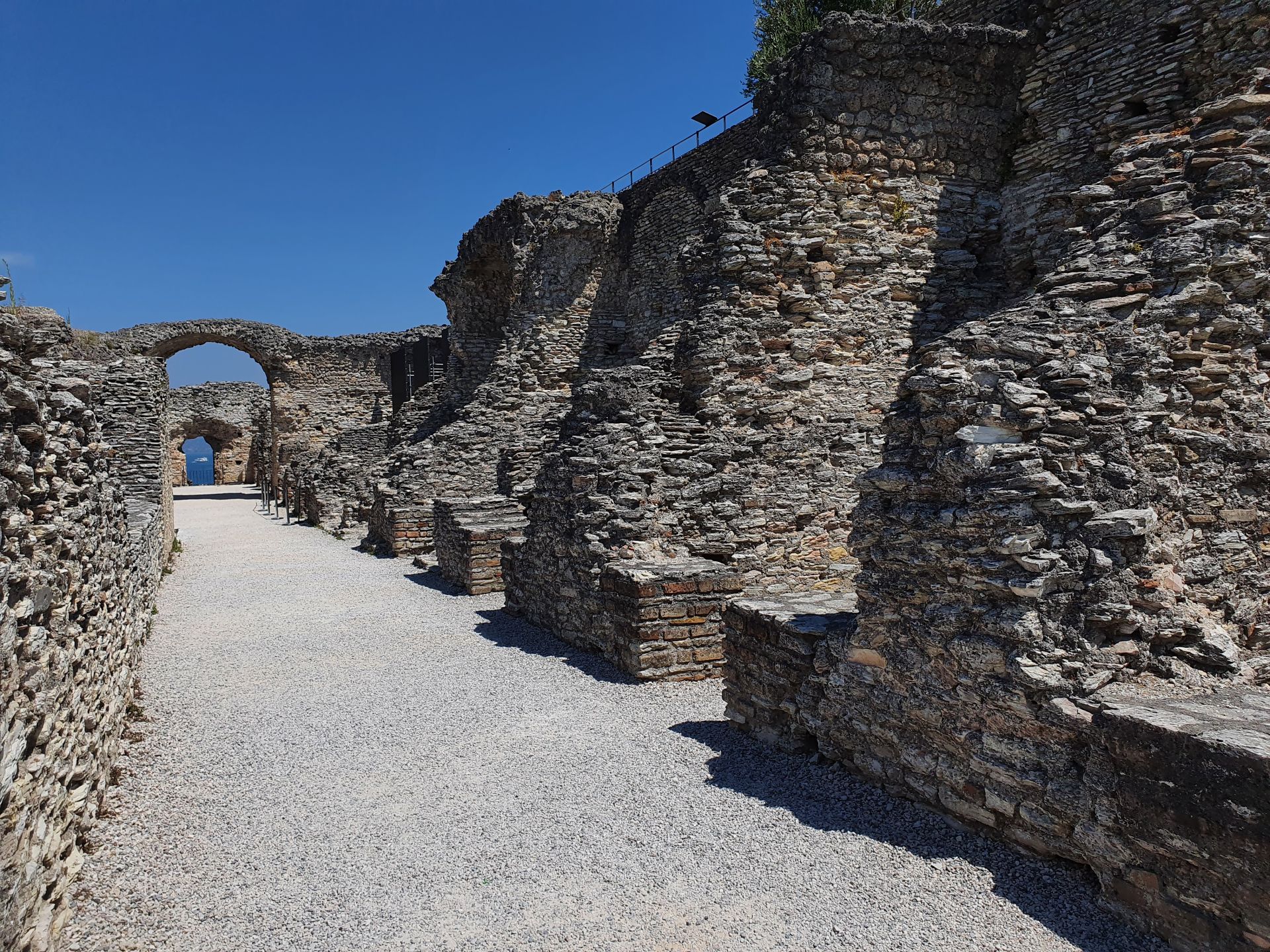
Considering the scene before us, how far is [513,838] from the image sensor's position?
3.49 m

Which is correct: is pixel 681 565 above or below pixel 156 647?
above

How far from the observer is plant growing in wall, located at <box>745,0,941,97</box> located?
21.7 meters

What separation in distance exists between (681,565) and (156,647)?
4740mm

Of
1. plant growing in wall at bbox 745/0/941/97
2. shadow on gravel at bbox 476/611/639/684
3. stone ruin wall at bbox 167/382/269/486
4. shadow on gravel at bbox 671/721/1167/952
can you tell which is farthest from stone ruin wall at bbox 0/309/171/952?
stone ruin wall at bbox 167/382/269/486

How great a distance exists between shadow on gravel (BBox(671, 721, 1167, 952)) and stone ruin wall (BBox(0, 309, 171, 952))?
2723 millimetres

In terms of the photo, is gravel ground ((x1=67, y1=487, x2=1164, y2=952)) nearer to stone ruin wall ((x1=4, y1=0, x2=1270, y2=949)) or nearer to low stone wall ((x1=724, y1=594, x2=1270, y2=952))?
low stone wall ((x1=724, y1=594, x2=1270, y2=952))

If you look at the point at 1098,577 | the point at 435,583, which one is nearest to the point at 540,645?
the point at 435,583

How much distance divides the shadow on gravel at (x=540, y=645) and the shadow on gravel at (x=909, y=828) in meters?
1.26

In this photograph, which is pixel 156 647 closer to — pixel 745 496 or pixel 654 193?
pixel 745 496

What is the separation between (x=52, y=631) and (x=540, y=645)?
163 inches

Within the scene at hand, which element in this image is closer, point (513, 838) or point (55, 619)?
point (55, 619)

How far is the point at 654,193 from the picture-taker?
16469 millimetres

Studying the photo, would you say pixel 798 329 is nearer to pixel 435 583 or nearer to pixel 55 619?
pixel 435 583

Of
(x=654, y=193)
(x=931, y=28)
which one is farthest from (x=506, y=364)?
(x=931, y=28)
